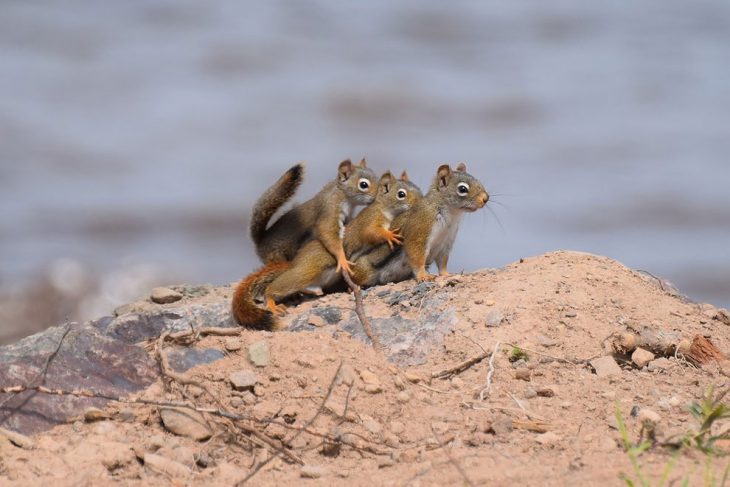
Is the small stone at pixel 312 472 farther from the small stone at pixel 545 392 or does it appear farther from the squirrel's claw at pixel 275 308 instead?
the squirrel's claw at pixel 275 308

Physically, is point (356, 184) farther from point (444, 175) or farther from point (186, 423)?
point (186, 423)

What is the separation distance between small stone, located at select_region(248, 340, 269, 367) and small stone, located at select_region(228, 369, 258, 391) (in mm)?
133

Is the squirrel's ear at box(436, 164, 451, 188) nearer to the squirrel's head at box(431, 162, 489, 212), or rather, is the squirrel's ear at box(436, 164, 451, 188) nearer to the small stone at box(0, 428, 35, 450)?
the squirrel's head at box(431, 162, 489, 212)

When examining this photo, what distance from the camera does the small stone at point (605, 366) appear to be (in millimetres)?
6008

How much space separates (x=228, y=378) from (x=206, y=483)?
93 cm

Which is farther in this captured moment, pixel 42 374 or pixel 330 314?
pixel 330 314

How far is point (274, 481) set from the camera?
4836 millimetres

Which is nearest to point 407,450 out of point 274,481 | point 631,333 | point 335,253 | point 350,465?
point 350,465

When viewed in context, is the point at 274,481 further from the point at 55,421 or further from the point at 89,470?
the point at 55,421

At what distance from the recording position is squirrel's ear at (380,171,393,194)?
786cm

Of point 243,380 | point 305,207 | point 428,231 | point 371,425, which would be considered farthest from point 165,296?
point 371,425

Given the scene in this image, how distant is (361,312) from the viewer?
678 centimetres

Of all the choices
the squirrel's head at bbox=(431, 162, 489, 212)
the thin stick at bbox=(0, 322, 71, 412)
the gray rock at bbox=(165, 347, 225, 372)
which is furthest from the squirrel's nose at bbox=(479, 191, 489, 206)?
the thin stick at bbox=(0, 322, 71, 412)

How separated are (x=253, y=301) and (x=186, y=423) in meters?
2.14
